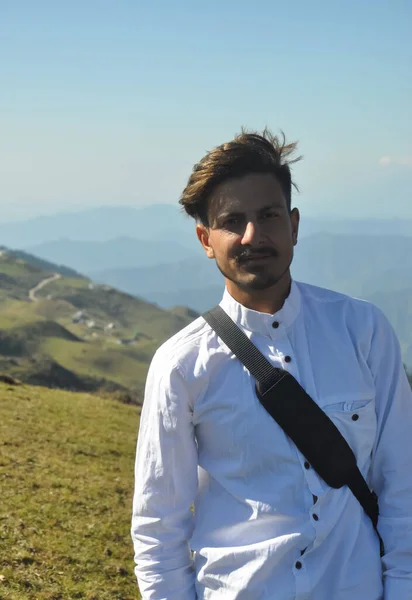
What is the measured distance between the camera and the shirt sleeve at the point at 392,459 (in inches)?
141

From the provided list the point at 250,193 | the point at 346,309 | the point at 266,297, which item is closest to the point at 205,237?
the point at 250,193

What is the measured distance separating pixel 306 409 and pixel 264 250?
92cm

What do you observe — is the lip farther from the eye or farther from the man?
the eye

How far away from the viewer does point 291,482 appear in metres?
3.55

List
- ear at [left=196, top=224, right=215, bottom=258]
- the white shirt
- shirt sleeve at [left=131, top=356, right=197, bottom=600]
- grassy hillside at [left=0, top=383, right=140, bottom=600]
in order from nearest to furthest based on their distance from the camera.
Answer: the white shirt < shirt sleeve at [left=131, top=356, right=197, bottom=600] < ear at [left=196, top=224, right=215, bottom=258] < grassy hillside at [left=0, top=383, right=140, bottom=600]

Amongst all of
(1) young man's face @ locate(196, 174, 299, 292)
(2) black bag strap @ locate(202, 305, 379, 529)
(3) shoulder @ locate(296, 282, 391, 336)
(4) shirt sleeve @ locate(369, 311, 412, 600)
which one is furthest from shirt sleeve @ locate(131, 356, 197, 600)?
(4) shirt sleeve @ locate(369, 311, 412, 600)

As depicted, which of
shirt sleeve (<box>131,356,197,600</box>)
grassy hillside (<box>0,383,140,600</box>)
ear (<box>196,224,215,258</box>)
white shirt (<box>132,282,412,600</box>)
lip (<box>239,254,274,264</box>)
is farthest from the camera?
grassy hillside (<box>0,383,140,600</box>)

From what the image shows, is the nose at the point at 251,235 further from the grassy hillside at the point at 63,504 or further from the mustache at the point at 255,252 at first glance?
the grassy hillside at the point at 63,504

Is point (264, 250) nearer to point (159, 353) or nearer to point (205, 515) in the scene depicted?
point (159, 353)

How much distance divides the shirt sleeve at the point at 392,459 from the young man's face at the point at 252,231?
2.24 ft

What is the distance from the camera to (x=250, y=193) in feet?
12.9

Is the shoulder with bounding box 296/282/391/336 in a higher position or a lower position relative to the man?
higher

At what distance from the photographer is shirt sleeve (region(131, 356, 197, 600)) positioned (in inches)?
148

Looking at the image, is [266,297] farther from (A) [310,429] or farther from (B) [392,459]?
(B) [392,459]
